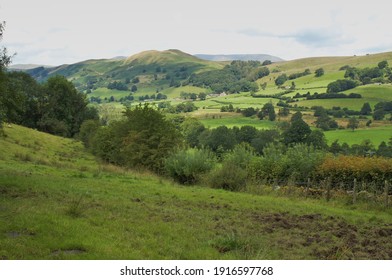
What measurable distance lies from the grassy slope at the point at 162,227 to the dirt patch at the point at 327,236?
0.04 m

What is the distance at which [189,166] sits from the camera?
115 ft

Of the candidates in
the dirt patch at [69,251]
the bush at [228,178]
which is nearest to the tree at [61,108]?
the bush at [228,178]

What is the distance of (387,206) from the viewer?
1019 inches

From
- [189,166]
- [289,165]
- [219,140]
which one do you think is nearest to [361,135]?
[219,140]

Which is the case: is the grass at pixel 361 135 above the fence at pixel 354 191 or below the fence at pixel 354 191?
below

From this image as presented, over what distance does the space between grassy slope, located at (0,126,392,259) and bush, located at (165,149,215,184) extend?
38.2ft

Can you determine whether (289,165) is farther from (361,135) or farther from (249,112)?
(249,112)

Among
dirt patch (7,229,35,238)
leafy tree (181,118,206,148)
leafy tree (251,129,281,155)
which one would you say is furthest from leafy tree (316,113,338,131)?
dirt patch (7,229,35,238)

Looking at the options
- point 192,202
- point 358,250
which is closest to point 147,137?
point 192,202

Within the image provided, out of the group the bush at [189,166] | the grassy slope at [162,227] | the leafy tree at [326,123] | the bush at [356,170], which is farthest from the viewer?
the leafy tree at [326,123]

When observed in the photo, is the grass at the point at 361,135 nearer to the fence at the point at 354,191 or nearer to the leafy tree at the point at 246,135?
the leafy tree at the point at 246,135

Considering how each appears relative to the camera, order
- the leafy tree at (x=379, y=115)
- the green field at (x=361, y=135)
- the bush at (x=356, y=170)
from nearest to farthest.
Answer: the bush at (x=356, y=170) < the green field at (x=361, y=135) < the leafy tree at (x=379, y=115)

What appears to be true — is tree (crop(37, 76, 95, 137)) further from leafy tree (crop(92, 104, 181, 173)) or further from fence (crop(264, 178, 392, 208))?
fence (crop(264, 178, 392, 208))

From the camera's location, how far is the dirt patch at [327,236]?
39.8 ft
